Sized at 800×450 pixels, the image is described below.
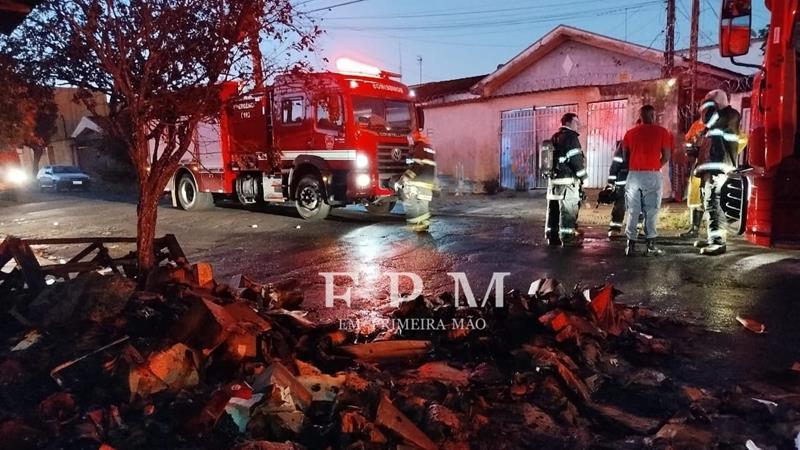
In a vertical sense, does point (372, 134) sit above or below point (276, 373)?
above

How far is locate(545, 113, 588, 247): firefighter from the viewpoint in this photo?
782 cm

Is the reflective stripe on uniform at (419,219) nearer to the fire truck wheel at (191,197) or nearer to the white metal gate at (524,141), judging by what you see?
the white metal gate at (524,141)

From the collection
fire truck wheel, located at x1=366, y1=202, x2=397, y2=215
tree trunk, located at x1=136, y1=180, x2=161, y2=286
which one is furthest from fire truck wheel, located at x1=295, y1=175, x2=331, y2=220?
tree trunk, located at x1=136, y1=180, x2=161, y2=286

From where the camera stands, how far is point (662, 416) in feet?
10.7

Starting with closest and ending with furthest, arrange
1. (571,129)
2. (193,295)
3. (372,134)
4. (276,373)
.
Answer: (276,373), (193,295), (571,129), (372,134)

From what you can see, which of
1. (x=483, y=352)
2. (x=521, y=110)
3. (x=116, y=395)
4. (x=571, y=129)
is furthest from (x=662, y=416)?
(x=521, y=110)

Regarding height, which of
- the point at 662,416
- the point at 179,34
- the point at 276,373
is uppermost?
the point at 179,34

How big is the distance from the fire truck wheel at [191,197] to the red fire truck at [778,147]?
12712mm

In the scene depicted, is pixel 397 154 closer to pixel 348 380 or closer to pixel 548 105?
pixel 548 105

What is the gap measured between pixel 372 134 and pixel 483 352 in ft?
25.5

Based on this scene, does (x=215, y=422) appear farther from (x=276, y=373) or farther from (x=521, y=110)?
(x=521, y=110)

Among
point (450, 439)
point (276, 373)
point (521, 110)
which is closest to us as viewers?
point (450, 439)

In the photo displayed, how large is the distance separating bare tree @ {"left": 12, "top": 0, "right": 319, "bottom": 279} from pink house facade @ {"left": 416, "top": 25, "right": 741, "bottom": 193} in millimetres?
10567

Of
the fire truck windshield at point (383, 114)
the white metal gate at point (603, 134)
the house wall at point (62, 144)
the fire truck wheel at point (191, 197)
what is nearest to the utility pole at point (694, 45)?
the white metal gate at point (603, 134)
